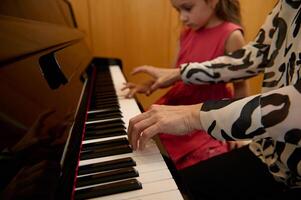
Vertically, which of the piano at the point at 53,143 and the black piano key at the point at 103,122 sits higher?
the piano at the point at 53,143

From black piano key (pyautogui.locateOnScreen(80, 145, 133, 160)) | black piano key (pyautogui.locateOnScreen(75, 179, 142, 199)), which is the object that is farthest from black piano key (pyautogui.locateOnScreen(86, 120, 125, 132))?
black piano key (pyautogui.locateOnScreen(75, 179, 142, 199))

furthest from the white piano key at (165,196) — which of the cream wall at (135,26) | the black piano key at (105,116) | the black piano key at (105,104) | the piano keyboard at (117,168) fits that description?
the cream wall at (135,26)

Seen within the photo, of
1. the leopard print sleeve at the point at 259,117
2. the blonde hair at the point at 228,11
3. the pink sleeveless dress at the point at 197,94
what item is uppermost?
the blonde hair at the point at 228,11

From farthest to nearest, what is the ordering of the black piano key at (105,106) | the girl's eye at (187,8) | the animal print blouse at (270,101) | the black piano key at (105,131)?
the girl's eye at (187,8) < the black piano key at (105,106) < the black piano key at (105,131) < the animal print blouse at (270,101)

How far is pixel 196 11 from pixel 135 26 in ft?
3.23

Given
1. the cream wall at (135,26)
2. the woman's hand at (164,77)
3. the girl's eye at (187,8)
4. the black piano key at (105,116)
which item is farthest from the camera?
the cream wall at (135,26)

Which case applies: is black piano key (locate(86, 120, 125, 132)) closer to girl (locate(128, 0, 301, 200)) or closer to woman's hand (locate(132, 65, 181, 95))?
girl (locate(128, 0, 301, 200))

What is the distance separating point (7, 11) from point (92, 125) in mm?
330

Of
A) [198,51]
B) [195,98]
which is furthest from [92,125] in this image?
[198,51]

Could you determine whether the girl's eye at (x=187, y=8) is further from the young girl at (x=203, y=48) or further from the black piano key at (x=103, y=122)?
the black piano key at (x=103, y=122)

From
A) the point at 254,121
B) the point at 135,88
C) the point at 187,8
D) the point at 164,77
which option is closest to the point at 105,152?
the point at 254,121

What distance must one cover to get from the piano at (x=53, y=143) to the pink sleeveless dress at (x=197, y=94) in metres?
0.46

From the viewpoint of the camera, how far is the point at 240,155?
0.81m

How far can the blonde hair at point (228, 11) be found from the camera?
1.27 meters
